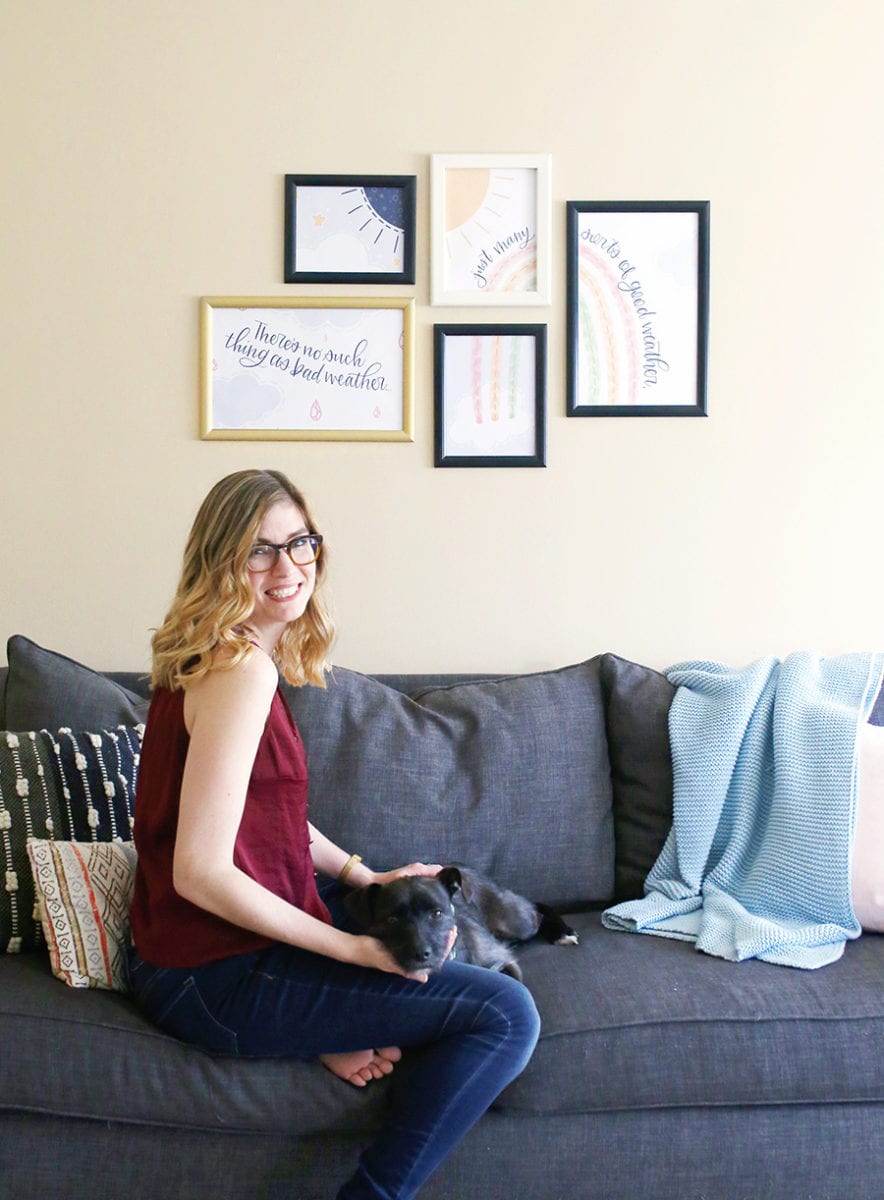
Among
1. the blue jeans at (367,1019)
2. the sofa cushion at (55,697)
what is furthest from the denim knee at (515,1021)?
the sofa cushion at (55,697)

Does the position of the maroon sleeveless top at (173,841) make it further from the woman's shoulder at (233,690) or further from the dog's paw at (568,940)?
the dog's paw at (568,940)

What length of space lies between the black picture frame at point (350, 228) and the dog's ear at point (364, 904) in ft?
5.05

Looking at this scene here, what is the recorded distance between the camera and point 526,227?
2.78m

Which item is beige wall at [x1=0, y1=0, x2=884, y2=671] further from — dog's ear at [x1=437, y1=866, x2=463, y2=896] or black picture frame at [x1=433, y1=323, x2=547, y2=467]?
dog's ear at [x1=437, y1=866, x2=463, y2=896]

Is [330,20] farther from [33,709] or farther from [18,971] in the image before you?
[18,971]

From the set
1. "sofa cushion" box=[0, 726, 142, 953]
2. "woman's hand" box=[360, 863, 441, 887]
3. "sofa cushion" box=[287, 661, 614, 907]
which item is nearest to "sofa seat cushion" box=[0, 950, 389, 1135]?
"sofa cushion" box=[0, 726, 142, 953]

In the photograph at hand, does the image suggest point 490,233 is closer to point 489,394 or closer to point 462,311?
point 462,311

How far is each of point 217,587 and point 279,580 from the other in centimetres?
10

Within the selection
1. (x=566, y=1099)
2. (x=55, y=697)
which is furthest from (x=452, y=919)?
(x=55, y=697)

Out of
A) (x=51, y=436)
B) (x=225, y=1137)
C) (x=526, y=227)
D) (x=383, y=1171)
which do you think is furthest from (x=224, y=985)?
(x=526, y=227)

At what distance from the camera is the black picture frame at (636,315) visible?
277cm

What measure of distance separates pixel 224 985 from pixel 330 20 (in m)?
2.25

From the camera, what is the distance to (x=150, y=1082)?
5.50 feet

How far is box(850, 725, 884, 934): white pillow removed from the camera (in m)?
2.13
